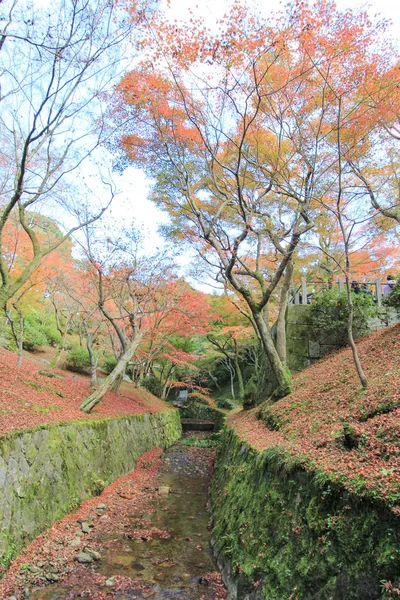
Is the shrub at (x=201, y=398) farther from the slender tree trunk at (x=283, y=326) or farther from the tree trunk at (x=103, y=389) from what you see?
the slender tree trunk at (x=283, y=326)

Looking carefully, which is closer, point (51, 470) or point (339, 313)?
point (51, 470)

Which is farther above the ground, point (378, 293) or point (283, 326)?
point (378, 293)

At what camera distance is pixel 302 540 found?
354cm

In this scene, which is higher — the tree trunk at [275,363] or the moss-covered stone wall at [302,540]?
the tree trunk at [275,363]

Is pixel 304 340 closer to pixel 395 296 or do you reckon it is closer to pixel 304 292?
pixel 304 292

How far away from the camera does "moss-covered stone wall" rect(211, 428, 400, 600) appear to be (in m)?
2.69

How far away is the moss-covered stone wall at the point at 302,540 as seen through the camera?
2693 millimetres

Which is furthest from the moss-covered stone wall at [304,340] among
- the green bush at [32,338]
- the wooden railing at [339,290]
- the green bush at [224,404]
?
the green bush at [32,338]

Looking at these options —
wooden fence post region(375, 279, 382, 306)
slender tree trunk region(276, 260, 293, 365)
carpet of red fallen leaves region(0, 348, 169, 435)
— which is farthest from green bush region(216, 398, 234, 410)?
slender tree trunk region(276, 260, 293, 365)

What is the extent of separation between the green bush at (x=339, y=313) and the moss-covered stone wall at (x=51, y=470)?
7.47m

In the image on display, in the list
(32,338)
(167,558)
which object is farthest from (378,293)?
(32,338)

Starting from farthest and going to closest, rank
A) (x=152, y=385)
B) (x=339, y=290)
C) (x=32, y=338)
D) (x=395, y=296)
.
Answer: (x=152, y=385), (x=32, y=338), (x=339, y=290), (x=395, y=296)

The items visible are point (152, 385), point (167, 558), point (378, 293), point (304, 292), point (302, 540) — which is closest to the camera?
point (302, 540)

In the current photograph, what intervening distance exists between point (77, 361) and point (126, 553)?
50.9ft
